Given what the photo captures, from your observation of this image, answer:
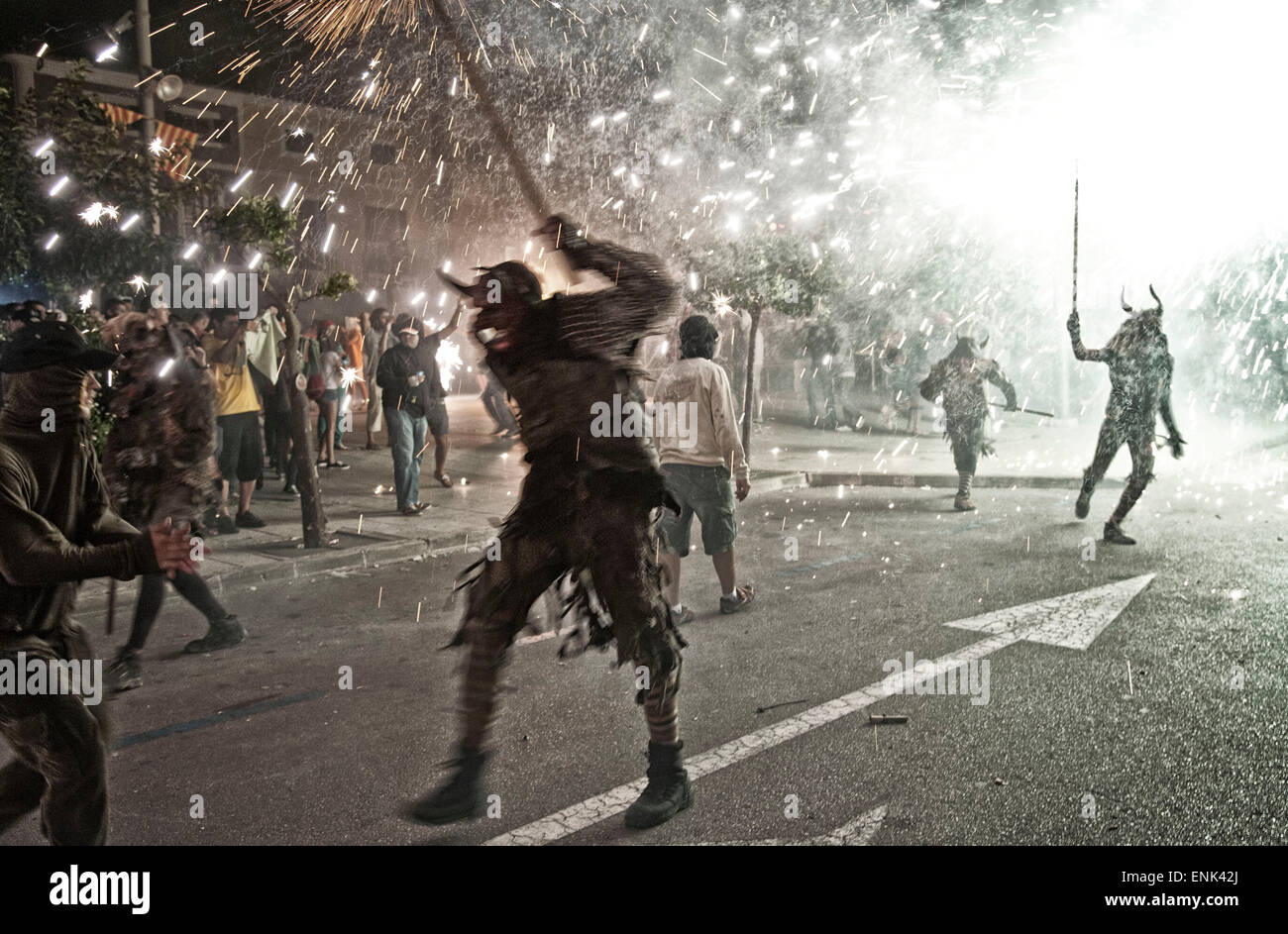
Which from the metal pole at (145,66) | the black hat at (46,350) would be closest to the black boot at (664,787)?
the black hat at (46,350)

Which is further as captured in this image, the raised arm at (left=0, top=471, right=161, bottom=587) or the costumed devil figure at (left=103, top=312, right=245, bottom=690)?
the costumed devil figure at (left=103, top=312, right=245, bottom=690)

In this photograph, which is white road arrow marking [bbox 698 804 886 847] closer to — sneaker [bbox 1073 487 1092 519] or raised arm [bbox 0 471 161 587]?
raised arm [bbox 0 471 161 587]

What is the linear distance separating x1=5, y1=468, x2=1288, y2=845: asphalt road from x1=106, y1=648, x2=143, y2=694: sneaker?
0.08m

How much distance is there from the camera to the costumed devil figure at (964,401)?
35.1 ft

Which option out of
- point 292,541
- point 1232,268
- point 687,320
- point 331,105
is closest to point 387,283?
point 331,105

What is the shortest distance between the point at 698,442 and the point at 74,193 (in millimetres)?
7365

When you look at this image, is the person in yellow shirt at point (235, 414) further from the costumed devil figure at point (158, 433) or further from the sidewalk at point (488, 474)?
the costumed devil figure at point (158, 433)

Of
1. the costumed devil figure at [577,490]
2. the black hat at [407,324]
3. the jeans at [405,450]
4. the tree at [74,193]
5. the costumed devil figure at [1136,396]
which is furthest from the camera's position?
the black hat at [407,324]

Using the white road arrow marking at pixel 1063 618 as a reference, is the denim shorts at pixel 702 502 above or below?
above

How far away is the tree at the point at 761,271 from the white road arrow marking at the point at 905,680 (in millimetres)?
6592

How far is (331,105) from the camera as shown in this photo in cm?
2862

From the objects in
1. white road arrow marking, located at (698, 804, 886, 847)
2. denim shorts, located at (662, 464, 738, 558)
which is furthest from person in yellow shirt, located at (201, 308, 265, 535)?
white road arrow marking, located at (698, 804, 886, 847)

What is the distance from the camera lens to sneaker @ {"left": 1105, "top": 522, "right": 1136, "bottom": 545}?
27.8 ft

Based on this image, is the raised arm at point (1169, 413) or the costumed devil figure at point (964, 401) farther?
the costumed devil figure at point (964, 401)
